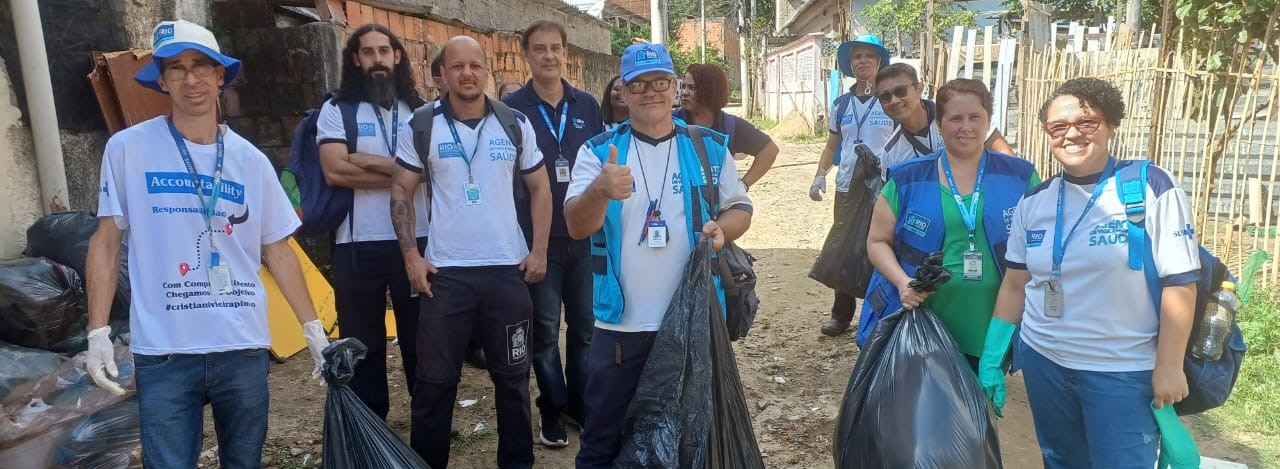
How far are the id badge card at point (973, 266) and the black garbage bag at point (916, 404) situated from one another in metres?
0.28

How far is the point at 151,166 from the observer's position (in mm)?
2129

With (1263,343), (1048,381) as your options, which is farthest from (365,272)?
(1263,343)

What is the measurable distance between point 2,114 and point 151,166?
1.99m

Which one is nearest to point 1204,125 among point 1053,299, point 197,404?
point 1053,299

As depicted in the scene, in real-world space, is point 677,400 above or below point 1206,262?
below

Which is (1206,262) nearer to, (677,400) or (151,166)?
(677,400)

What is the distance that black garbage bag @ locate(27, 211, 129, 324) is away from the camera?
3.28 metres

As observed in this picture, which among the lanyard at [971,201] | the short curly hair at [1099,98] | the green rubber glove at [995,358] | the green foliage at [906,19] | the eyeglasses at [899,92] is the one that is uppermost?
the green foliage at [906,19]

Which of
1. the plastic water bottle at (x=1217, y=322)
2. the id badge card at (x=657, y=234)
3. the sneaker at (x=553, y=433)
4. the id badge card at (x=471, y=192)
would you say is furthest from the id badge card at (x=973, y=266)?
the sneaker at (x=553, y=433)

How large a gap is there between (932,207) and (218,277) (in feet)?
7.41

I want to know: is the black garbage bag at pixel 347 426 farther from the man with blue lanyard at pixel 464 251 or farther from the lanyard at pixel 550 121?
the lanyard at pixel 550 121

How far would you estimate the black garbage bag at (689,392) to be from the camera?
7.72 ft

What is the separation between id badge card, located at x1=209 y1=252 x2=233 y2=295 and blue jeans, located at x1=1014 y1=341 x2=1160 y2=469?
235cm

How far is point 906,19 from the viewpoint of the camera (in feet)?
52.4
